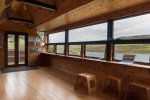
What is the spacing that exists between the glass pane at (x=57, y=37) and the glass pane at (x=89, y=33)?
81 centimetres

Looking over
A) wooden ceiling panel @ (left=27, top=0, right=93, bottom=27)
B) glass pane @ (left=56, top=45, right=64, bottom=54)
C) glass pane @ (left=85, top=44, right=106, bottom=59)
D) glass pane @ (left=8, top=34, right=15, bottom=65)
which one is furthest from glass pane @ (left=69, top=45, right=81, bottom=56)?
glass pane @ (left=8, top=34, right=15, bottom=65)

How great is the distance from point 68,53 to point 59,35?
1432 millimetres

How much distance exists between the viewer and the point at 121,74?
11.4 feet

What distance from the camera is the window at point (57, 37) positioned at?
22.4 feet

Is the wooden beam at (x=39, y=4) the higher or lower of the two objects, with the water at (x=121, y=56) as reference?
higher

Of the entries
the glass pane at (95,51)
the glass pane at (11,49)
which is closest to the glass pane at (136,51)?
the glass pane at (95,51)

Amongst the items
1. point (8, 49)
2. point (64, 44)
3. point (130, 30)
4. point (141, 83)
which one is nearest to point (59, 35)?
point (64, 44)

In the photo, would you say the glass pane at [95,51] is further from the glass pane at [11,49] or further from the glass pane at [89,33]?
the glass pane at [11,49]

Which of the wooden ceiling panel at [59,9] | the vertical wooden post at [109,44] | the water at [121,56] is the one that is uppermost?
the wooden ceiling panel at [59,9]

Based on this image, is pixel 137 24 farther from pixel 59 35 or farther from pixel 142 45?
pixel 59 35

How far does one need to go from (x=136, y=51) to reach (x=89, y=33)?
2.03 metres

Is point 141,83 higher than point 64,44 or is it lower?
lower

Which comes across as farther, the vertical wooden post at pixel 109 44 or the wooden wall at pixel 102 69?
the vertical wooden post at pixel 109 44

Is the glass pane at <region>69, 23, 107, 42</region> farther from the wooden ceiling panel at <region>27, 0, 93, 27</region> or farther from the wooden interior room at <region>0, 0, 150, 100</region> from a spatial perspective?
the wooden ceiling panel at <region>27, 0, 93, 27</region>
